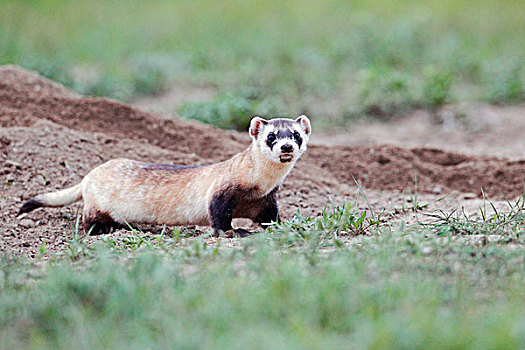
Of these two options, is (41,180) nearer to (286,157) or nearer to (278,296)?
(286,157)

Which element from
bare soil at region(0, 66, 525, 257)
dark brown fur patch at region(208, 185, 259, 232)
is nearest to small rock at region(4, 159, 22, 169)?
bare soil at region(0, 66, 525, 257)

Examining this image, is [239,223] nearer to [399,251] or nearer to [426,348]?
[399,251]

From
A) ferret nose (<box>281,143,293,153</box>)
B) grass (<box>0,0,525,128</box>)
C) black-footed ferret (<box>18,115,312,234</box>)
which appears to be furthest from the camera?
grass (<box>0,0,525,128</box>)

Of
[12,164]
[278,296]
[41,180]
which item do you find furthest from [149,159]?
[278,296]

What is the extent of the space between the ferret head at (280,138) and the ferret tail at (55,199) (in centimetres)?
164

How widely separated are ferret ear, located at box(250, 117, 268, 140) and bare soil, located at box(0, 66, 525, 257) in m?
1.00

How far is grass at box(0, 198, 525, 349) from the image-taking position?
103 inches

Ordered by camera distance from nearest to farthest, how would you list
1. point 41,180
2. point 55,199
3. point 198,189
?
point 198,189
point 55,199
point 41,180

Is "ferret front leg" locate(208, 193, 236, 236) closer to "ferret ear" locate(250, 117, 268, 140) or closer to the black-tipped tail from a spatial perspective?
"ferret ear" locate(250, 117, 268, 140)

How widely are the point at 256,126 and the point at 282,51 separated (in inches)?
243

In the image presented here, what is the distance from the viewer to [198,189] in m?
5.15

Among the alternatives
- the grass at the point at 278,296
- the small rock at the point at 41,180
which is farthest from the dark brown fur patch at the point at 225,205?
the small rock at the point at 41,180

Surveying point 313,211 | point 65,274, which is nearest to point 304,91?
point 313,211

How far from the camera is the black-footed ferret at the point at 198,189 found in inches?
189
